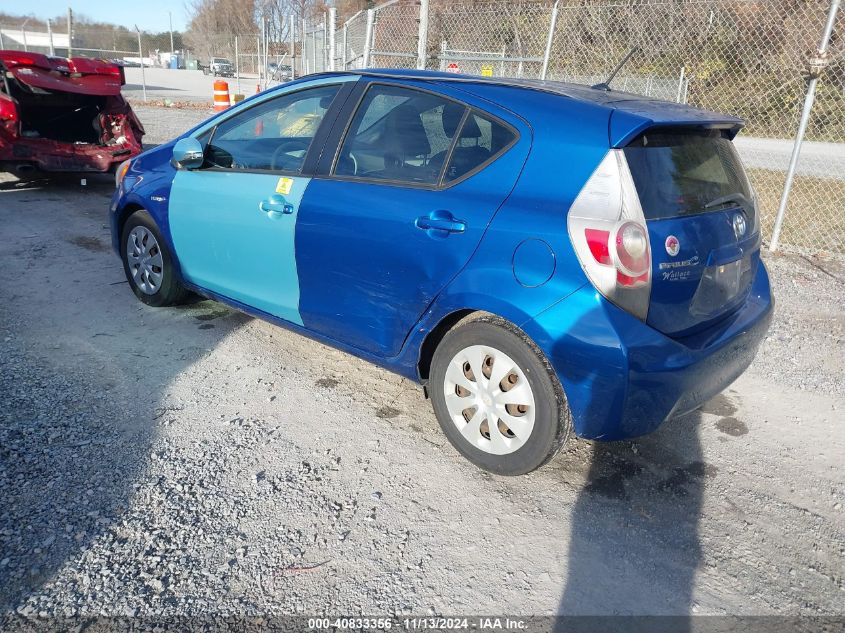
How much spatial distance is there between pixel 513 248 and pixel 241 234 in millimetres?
1832

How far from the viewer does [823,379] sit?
4305 millimetres

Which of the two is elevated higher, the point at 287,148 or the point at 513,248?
the point at 287,148

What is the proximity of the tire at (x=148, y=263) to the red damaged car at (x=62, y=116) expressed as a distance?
154 inches

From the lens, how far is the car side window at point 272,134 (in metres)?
3.71

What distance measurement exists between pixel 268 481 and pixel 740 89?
551 inches

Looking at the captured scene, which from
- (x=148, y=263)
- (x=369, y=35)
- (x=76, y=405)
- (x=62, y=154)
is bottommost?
(x=76, y=405)

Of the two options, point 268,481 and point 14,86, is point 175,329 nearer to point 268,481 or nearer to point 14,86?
point 268,481

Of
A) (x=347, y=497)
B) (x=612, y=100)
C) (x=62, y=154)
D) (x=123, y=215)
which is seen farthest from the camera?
(x=62, y=154)

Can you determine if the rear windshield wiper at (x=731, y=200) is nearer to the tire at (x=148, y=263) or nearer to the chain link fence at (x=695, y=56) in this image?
the tire at (x=148, y=263)

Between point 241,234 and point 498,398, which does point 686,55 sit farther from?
point 498,398

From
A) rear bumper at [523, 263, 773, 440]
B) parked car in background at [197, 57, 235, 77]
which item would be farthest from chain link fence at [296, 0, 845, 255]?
parked car in background at [197, 57, 235, 77]

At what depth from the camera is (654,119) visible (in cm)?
271

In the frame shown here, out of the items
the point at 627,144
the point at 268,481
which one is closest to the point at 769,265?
the point at 627,144

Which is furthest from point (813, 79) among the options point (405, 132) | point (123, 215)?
point (123, 215)
